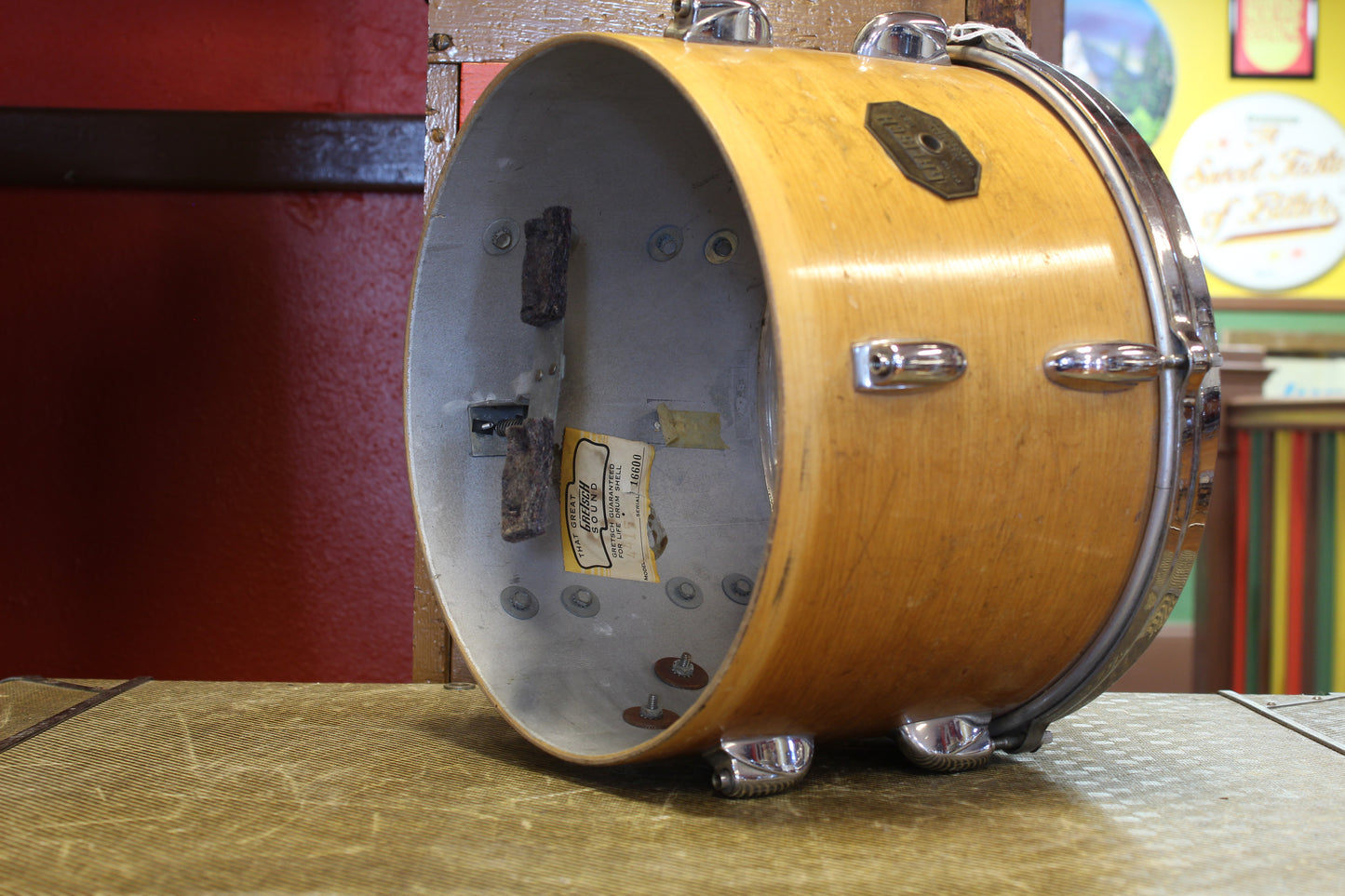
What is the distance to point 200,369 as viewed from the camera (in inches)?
56.7

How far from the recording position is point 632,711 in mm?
833

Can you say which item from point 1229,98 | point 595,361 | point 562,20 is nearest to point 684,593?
point 595,361

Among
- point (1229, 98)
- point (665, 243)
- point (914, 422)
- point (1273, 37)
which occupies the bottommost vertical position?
point (914, 422)

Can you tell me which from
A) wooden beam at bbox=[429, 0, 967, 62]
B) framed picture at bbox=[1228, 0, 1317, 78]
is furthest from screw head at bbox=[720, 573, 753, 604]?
framed picture at bbox=[1228, 0, 1317, 78]

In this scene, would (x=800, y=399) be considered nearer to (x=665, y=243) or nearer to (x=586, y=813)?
(x=586, y=813)

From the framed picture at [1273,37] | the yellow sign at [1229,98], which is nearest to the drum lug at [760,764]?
the yellow sign at [1229,98]

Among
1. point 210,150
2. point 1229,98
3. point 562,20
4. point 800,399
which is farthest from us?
point 1229,98

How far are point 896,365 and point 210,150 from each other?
1.09 metres

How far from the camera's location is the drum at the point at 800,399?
62 centimetres

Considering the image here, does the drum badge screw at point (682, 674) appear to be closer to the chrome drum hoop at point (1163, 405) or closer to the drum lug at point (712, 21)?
the chrome drum hoop at point (1163, 405)

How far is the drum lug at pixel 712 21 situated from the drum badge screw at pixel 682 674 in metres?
0.44

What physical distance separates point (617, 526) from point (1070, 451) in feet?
1.23

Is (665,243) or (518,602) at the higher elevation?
(665,243)

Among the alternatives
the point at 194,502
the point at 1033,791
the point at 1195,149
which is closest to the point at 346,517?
the point at 194,502
